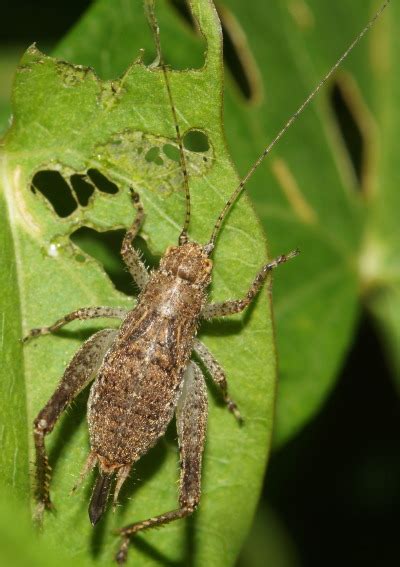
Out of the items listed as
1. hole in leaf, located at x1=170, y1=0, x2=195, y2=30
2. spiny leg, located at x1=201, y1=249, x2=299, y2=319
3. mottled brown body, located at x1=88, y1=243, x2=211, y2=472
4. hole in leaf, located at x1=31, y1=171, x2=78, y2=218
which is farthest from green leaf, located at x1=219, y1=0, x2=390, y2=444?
hole in leaf, located at x1=31, y1=171, x2=78, y2=218

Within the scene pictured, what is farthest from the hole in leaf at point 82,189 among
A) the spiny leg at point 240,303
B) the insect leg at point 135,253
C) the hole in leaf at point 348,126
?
the hole in leaf at point 348,126

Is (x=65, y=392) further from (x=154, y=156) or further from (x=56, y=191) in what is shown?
(x=154, y=156)

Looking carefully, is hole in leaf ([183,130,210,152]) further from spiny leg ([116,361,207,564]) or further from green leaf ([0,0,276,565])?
→ spiny leg ([116,361,207,564])

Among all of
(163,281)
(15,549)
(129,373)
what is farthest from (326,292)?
(15,549)

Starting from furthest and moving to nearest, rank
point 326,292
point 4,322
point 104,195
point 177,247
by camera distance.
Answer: point 326,292, point 177,247, point 104,195, point 4,322

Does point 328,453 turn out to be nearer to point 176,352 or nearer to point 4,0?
point 176,352

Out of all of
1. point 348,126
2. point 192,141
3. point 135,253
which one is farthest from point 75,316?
point 348,126

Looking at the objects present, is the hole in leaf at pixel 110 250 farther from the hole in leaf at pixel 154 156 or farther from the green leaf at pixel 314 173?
the green leaf at pixel 314 173

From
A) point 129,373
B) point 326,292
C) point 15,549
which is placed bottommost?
point 326,292
